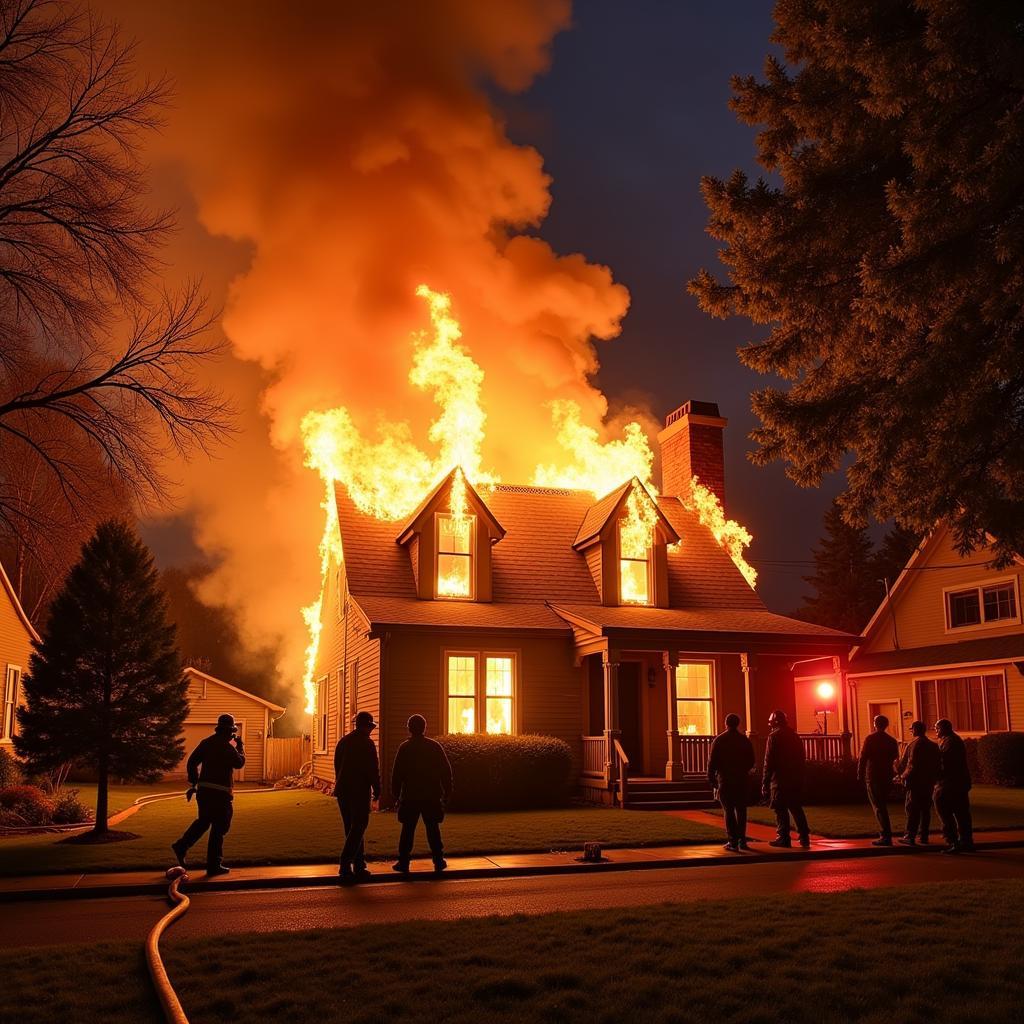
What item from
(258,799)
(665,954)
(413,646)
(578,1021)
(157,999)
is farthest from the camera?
(258,799)

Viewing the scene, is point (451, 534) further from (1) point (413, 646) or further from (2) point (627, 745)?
(2) point (627, 745)

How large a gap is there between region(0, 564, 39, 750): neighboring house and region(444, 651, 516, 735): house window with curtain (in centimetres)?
1219

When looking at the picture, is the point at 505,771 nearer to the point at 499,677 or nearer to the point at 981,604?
the point at 499,677

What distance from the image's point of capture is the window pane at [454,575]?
2406 cm

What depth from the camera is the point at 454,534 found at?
24.3 meters

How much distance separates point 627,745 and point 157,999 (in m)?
18.1

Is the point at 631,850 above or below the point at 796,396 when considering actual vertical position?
below

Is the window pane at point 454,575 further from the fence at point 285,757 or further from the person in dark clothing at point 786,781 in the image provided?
the fence at point 285,757

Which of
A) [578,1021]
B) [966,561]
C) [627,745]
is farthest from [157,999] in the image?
[966,561]

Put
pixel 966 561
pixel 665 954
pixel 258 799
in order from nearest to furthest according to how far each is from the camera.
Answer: pixel 665 954 < pixel 258 799 < pixel 966 561

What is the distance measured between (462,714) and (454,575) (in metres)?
3.60

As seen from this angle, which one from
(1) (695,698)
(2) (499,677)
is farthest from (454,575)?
(1) (695,698)

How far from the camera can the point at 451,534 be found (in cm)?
2431

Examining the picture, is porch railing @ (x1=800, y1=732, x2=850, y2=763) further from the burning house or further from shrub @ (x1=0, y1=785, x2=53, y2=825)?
shrub @ (x1=0, y1=785, x2=53, y2=825)
